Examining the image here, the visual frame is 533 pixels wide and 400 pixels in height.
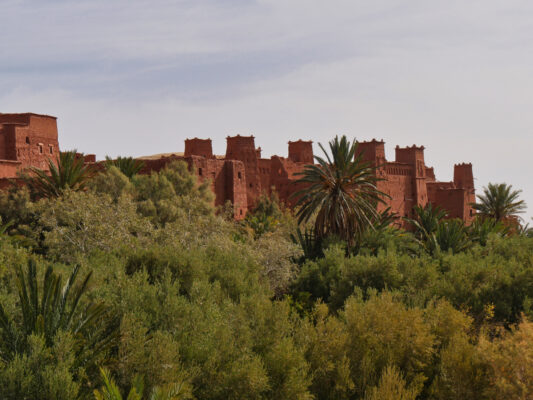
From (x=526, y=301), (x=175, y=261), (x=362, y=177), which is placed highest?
(x=362, y=177)

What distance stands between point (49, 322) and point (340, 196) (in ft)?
50.6

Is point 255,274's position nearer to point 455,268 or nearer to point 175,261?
point 175,261

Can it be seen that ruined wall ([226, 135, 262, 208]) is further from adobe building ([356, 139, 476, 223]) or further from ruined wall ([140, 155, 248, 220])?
adobe building ([356, 139, 476, 223])

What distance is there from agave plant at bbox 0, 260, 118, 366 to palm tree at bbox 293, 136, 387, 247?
14.3 m

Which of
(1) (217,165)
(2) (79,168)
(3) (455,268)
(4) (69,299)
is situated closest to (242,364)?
(4) (69,299)

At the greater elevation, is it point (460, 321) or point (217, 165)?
point (217, 165)

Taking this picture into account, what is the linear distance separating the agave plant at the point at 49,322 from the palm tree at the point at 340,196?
14.3 meters

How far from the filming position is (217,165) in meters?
35.3

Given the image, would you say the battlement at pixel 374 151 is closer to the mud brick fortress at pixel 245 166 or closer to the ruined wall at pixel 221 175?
the mud brick fortress at pixel 245 166

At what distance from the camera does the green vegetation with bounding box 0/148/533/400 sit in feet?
33.0

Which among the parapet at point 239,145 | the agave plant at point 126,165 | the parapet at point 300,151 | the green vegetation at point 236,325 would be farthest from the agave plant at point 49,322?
the parapet at point 300,151

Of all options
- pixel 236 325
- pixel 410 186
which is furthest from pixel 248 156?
pixel 236 325

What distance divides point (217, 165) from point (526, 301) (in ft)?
71.0

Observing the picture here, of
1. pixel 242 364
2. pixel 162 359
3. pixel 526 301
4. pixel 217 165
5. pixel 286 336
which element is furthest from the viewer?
pixel 217 165
